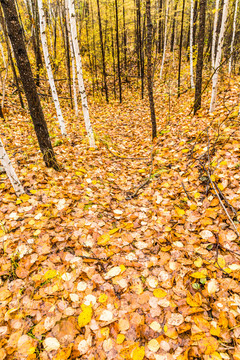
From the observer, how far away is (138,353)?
53.1 inches

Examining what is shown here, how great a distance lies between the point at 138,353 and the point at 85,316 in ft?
1.60

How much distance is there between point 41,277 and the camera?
1.81m

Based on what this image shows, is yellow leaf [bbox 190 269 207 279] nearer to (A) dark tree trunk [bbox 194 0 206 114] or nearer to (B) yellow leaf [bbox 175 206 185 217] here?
(B) yellow leaf [bbox 175 206 185 217]

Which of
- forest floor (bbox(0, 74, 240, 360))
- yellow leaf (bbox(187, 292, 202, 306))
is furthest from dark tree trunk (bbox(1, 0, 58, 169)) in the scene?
yellow leaf (bbox(187, 292, 202, 306))

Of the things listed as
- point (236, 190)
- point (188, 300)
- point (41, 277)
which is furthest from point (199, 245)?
point (41, 277)

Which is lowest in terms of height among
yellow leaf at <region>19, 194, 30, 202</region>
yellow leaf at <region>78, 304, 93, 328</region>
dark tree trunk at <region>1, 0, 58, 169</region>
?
yellow leaf at <region>78, 304, 93, 328</region>

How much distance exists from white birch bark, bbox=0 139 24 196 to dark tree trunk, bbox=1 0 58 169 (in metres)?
0.89

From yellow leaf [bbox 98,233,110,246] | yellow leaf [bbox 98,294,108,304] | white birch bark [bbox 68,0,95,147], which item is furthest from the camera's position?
white birch bark [bbox 68,0,95,147]

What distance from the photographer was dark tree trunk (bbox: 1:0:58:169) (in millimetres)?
2589

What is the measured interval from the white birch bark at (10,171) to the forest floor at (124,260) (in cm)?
17

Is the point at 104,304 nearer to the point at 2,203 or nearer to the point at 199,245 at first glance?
the point at 199,245

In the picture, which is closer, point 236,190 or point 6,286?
point 6,286

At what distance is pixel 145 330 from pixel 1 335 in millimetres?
1126

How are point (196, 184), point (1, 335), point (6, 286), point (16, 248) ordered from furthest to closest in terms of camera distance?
point (196, 184) < point (16, 248) < point (6, 286) < point (1, 335)
